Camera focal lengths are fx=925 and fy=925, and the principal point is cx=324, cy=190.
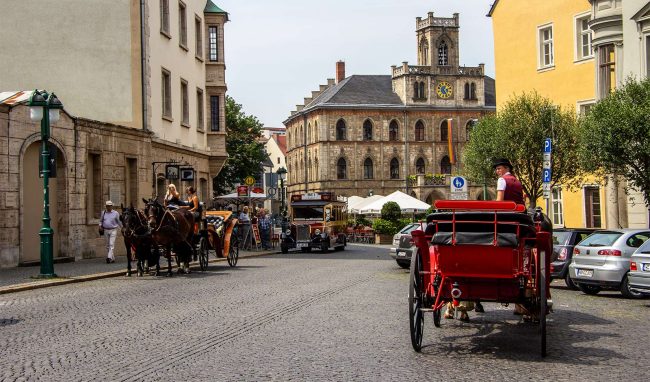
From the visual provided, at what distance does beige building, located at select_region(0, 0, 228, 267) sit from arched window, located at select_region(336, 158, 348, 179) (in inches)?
2805

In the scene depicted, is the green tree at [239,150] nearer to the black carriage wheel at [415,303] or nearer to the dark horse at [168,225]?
the dark horse at [168,225]

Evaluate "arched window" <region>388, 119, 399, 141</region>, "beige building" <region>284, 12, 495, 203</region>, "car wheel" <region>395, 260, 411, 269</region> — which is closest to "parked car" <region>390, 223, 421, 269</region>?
"car wheel" <region>395, 260, 411, 269</region>

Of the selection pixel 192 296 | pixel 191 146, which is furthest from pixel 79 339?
pixel 191 146

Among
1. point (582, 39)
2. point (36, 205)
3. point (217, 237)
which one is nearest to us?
point (217, 237)

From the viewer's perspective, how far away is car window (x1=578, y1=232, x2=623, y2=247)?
744 inches

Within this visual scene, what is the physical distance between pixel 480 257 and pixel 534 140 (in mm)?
32092

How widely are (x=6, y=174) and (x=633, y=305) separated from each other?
655 inches

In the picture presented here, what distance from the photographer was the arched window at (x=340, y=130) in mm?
114500

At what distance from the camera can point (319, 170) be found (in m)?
115

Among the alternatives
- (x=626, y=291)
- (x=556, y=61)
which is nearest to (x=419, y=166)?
(x=556, y=61)

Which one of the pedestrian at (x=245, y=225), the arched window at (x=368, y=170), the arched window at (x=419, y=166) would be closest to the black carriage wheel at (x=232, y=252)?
the pedestrian at (x=245, y=225)

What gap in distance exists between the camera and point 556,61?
4622 centimetres

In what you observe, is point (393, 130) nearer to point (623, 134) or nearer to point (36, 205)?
point (623, 134)

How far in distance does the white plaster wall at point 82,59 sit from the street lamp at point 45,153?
1238 centimetres
